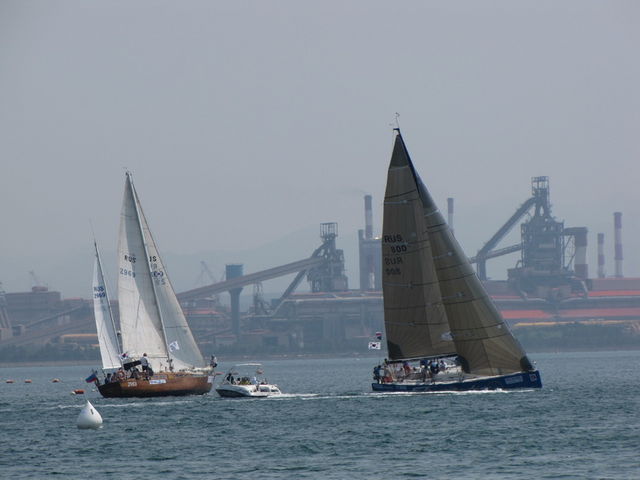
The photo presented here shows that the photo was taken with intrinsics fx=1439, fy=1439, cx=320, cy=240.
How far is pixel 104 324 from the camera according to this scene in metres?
93.0

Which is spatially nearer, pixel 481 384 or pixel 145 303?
pixel 481 384

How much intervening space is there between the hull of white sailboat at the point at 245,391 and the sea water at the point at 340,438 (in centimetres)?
152

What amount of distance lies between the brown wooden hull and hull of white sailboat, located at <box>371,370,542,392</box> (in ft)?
43.6

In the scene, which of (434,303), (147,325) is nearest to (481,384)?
(434,303)

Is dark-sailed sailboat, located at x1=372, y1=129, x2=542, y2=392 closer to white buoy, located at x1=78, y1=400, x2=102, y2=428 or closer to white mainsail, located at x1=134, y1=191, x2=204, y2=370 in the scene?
white mainsail, located at x1=134, y1=191, x2=204, y2=370

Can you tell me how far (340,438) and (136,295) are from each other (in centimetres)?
3115

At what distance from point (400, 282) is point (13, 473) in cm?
3246

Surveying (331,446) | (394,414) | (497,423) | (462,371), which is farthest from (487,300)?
(331,446)

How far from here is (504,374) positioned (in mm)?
76875

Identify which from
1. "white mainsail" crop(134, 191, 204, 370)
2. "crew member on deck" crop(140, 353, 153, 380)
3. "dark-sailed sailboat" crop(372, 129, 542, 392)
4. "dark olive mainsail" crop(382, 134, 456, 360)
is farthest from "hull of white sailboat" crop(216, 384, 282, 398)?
"dark olive mainsail" crop(382, 134, 456, 360)

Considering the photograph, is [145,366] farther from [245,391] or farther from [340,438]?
[340,438]

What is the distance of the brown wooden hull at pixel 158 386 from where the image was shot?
8319cm

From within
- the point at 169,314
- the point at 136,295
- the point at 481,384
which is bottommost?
the point at 481,384

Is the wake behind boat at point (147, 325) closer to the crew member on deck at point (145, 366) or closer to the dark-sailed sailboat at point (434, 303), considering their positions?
the crew member on deck at point (145, 366)
